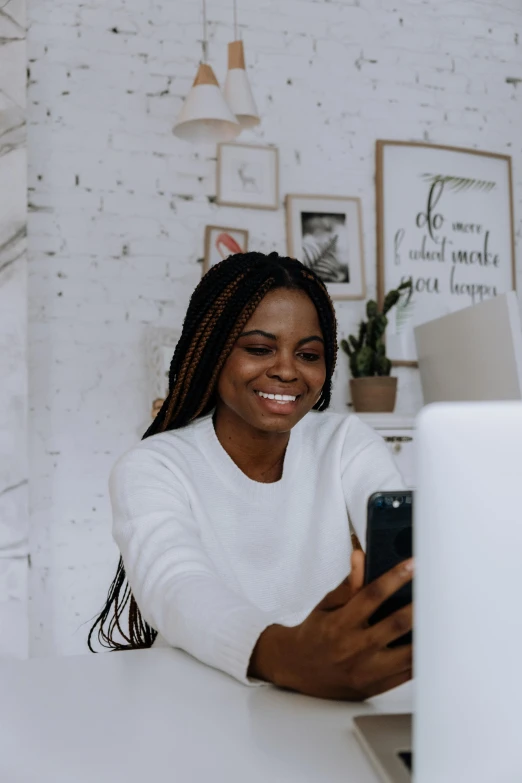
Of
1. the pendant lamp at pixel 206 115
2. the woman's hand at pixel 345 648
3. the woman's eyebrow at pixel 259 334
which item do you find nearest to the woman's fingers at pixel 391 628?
the woman's hand at pixel 345 648

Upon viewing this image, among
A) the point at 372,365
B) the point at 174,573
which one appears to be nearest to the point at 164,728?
the point at 174,573

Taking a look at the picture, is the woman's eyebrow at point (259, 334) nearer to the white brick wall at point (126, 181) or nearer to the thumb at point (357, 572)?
the thumb at point (357, 572)

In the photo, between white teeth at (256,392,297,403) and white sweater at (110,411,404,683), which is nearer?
white sweater at (110,411,404,683)

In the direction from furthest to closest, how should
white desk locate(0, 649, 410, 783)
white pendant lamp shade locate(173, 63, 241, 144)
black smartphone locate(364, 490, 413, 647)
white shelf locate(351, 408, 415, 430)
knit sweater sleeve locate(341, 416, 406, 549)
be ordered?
white shelf locate(351, 408, 415, 430)
white pendant lamp shade locate(173, 63, 241, 144)
knit sweater sleeve locate(341, 416, 406, 549)
black smartphone locate(364, 490, 413, 647)
white desk locate(0, 649, 410, 783)

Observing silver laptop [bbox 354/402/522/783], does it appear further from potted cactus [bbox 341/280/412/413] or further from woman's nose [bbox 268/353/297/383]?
potted cactus [bbox 341/280/412/413]

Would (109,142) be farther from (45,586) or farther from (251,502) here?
(251,502)

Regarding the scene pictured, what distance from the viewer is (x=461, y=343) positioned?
101 inches

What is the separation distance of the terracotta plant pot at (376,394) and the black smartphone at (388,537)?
6.44 ft

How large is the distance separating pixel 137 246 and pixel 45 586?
118cm

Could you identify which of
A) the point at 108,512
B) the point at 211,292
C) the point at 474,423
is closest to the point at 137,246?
the point at 108,512

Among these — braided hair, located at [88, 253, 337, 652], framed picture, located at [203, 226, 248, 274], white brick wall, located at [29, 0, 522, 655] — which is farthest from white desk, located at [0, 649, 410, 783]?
framed picture, located at [203, 226, 248, 274]

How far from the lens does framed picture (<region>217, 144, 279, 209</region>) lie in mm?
2812

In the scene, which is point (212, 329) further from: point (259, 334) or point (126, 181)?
point (126, 181)

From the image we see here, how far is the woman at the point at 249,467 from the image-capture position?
1.06 metres
